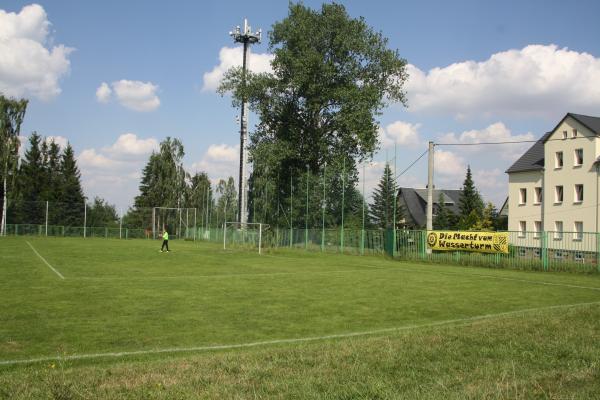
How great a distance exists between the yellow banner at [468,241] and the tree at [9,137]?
4347 centimetres

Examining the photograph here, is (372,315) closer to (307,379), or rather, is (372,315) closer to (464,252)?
(307,379)

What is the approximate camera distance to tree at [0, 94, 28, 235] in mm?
54312

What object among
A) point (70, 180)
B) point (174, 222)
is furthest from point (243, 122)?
point (70, 180)

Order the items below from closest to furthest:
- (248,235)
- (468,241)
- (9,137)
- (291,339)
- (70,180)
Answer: (291,339) < (468,241) < (248,235) < (9,137) < (70,180)

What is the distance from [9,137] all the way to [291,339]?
183ft

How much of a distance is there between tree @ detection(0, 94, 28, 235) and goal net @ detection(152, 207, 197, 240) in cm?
1435

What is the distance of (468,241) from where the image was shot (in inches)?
1060

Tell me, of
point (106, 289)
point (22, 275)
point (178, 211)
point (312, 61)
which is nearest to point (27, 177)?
point (178, 211)

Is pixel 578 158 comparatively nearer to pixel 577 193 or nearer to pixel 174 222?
pixel 577 193

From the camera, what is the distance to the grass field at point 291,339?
4844mm

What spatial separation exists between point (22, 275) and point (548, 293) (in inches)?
589

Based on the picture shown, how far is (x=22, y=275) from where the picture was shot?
54.5ft

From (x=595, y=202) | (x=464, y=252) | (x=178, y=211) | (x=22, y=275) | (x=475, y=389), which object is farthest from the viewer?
(x=178, y=211)

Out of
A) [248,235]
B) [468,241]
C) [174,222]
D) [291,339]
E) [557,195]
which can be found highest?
[557,195]
